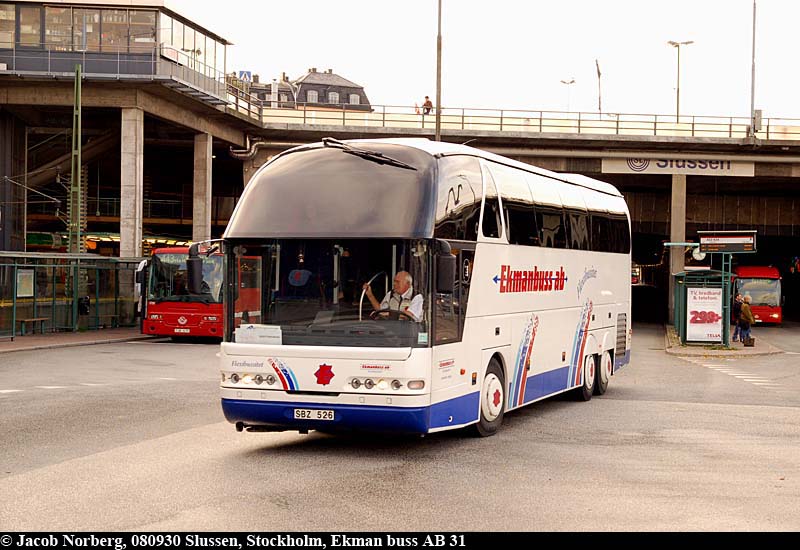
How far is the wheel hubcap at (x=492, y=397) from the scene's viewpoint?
1276 centimetres

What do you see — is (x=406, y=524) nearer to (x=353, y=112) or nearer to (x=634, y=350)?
(x=634, y=350)

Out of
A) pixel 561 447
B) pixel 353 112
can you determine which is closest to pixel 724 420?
pixel 561 447

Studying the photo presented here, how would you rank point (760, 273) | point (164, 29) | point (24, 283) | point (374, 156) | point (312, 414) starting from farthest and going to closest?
point (760, 273) → point (164, 29) → point (24, 283) → point (374, 156) → point (312, 414)

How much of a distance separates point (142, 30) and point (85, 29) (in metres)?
2.12

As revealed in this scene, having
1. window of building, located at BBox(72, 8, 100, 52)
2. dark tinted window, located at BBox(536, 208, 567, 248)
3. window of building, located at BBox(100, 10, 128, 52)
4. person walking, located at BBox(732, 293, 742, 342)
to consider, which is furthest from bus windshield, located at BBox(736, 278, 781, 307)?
dark tinted window, located at BBox(536, 208, 567, 248)

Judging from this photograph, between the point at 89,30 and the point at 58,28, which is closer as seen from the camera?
the point at 58,28

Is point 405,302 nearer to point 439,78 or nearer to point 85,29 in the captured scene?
point 439,78

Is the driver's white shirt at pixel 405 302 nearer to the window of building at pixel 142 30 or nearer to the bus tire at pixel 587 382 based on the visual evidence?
the bus tire at pixel 587 382

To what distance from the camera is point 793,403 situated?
18.2 meters

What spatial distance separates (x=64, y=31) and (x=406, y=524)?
37918 mm

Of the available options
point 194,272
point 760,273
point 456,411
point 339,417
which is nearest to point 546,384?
point 456,411

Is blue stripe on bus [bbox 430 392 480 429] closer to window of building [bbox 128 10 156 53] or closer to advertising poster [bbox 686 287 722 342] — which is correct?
advertising poster [bbox 686 287 722 342]

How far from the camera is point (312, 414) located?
36.4 feet

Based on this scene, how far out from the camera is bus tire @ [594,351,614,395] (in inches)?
724
